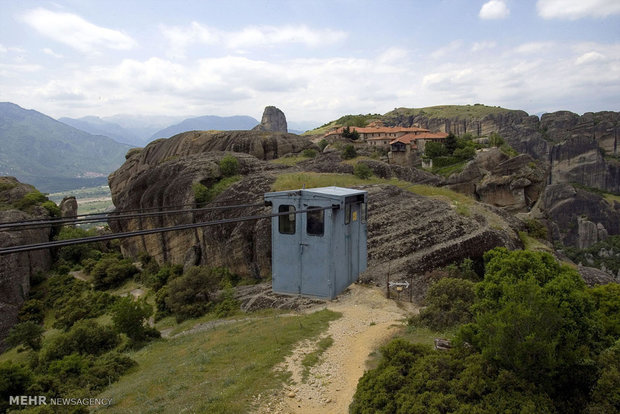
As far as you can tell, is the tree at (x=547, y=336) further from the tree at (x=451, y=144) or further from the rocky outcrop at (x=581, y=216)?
the rocky outcrop at (x=581, y=216)

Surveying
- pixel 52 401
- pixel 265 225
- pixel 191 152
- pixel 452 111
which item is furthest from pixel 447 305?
pixel 452 111

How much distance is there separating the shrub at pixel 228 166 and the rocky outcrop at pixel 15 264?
21359 mm

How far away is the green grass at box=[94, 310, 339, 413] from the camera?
821 centimetres

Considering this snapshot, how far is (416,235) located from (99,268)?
106ft

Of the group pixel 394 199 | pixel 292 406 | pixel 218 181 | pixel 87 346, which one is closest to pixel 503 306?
pixel 292 406

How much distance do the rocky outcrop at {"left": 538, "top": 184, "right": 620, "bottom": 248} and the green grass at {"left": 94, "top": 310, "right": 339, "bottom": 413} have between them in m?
104

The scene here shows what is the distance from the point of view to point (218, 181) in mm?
34500

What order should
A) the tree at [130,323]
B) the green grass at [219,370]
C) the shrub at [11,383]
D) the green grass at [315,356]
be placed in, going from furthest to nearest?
the tree at [130,323], the shrub at [11,383], the green grass at [315,356], the green grass at [219,370]

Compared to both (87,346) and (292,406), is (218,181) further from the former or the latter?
(292,406)

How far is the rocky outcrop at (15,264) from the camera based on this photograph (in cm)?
3494

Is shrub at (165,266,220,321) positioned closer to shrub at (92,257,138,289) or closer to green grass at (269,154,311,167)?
shrub at (92,257,138,289)

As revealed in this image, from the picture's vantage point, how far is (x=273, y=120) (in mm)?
146750

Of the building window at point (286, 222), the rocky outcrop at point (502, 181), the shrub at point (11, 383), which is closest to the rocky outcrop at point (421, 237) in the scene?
the building window at point (286, 222)

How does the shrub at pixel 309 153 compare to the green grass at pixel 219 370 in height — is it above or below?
above
